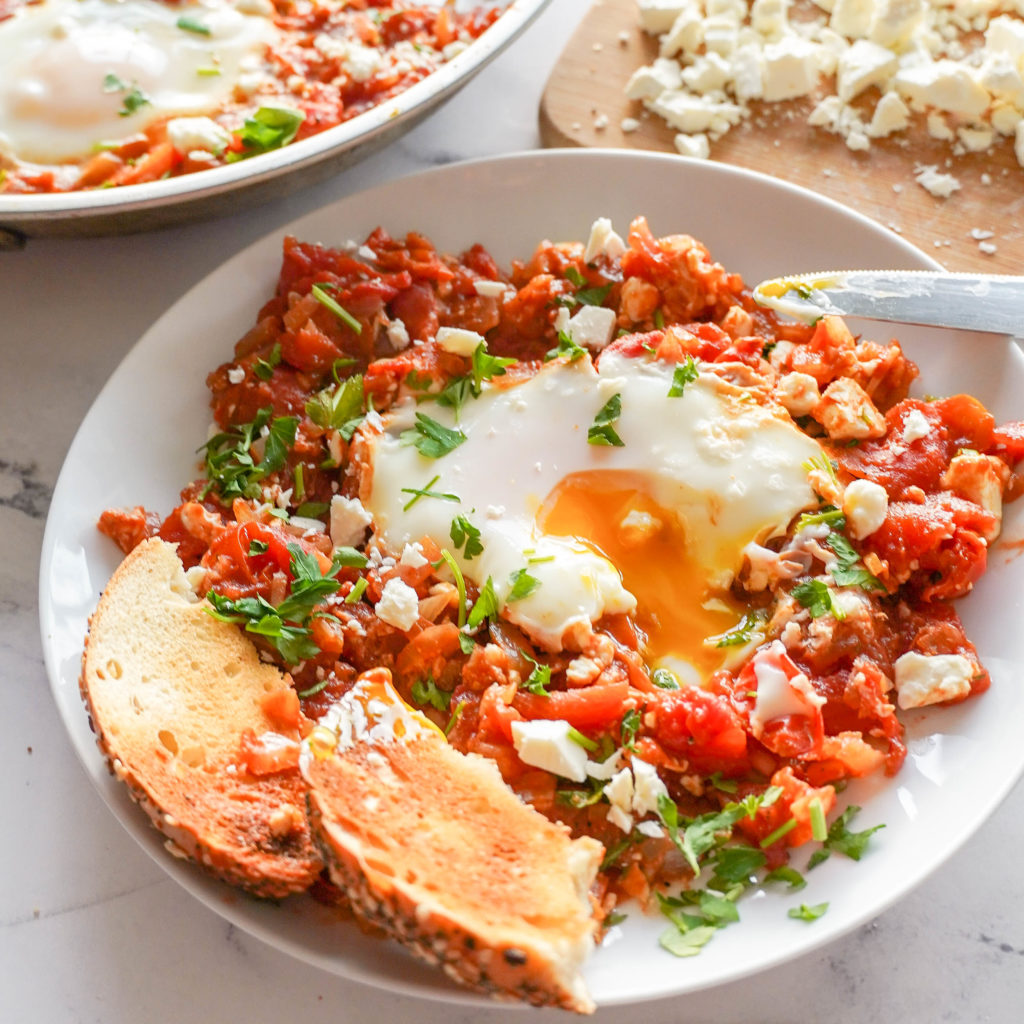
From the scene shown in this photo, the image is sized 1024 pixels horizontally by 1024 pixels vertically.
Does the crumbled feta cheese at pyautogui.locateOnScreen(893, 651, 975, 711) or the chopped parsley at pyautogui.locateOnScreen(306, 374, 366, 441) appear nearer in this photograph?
the crumbled feta cheese at pyautogui.locateOnScreen(893, 651, 975, 711)

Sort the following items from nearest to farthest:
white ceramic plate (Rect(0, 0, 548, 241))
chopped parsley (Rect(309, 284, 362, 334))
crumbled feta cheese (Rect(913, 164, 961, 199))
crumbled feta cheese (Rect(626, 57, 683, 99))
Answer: white ceramic plate (Rect(0, 0, 548, 241)) < chopped parsley (Rect(309, 284, 362, 334)) < crumbled feta cheese (Rect(913, 164, 961, 199)) < crumbled feta cheese (Rect(626, 57, 683, 99))

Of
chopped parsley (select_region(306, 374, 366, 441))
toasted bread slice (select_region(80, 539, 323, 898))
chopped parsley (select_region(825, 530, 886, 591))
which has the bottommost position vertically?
toasted bread slice (select_region(80, 539, 323, 898))

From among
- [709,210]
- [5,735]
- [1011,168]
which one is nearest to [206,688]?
[5,735]

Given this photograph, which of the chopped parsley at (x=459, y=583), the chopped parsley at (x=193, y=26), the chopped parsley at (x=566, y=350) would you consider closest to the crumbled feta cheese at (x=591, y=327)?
the chopped parsley at (x=566, y=350)

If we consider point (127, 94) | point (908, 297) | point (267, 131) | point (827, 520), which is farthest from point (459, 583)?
point (127, 94)

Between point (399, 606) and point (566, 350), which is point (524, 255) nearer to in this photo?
point (566, 350)

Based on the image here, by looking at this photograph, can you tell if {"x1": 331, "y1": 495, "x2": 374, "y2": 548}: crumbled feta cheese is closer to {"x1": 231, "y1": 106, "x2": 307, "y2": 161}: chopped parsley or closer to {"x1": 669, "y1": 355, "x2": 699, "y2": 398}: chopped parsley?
{"x1": 669, "y1": 355, "x2": 699, "y2": 398}: chopped parsley

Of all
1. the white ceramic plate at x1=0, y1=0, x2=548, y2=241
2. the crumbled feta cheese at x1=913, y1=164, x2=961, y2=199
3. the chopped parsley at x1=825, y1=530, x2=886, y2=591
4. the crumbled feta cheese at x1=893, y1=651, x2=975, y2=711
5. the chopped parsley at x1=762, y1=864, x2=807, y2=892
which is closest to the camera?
the chopped parsley at x1=762, y1=864, x2=807, y2=892

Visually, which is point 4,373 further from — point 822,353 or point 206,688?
point 822,353

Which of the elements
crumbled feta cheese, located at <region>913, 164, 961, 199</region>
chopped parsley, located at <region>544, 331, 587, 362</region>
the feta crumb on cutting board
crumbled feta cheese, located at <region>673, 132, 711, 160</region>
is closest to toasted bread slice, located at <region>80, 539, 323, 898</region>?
chopped parsley, located at <region>544, 331, 587, 362</region>
